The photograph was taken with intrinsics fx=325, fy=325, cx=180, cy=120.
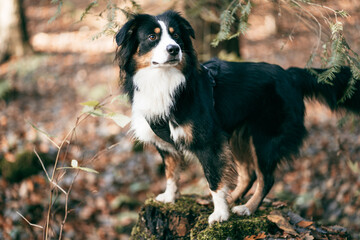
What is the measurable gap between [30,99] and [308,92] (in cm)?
698

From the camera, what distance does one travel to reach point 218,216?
3025 millimetres

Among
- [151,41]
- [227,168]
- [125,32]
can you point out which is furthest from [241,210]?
[125,32]

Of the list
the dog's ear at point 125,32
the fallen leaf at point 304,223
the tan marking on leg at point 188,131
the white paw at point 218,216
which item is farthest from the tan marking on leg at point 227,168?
the dog's ear at point 125,32

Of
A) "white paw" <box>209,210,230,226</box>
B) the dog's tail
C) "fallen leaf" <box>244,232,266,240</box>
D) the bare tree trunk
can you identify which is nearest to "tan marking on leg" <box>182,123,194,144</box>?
A: "white paw" <box>209,210,230,226</box>

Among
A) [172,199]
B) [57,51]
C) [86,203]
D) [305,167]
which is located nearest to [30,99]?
[57,51]

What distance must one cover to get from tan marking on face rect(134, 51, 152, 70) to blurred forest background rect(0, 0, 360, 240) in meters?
0.35

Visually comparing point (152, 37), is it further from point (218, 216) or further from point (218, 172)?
point (218, 216)

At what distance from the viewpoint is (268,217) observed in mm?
3207

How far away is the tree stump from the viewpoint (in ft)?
9.73

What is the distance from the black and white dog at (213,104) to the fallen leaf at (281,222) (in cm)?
20

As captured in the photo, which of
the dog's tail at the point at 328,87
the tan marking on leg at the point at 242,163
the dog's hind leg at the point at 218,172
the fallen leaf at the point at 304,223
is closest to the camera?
the dog's hind leg at the point at 218,172

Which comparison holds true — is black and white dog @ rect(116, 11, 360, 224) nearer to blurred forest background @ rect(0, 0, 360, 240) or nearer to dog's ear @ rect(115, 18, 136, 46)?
dog's ear @ rect(115, 18, 136, 46)

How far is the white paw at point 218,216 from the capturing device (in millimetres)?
3009

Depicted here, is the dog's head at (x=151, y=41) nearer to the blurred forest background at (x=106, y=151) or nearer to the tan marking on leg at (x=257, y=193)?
the blurred forest background at (x=106, y=151)
